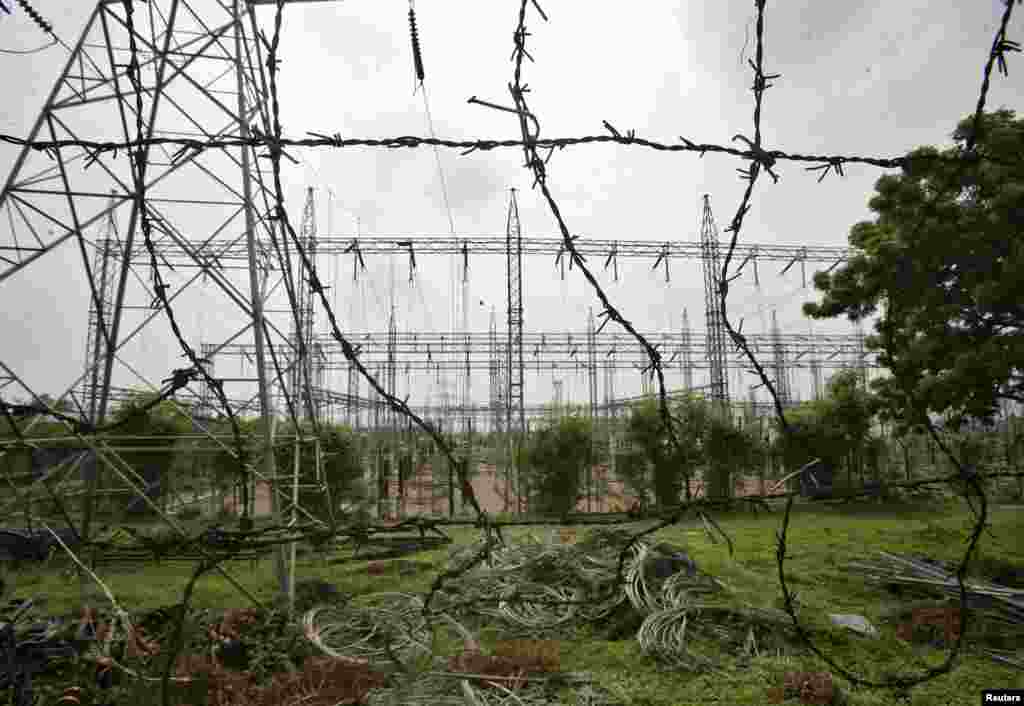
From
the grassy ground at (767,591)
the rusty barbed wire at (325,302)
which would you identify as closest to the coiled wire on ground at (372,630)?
the grassy ground at (767,591)

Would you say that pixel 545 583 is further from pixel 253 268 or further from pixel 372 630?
pixel 253 268

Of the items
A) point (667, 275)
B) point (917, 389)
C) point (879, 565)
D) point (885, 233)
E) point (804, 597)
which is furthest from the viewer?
point (667, 275)

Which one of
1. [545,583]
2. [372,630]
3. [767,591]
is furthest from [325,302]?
[767,591]

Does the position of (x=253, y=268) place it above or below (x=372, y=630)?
above

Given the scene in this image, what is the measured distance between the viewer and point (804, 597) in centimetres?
623

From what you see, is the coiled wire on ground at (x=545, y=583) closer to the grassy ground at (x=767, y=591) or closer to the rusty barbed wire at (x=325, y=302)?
the grassy ground at (x=767, y=591)

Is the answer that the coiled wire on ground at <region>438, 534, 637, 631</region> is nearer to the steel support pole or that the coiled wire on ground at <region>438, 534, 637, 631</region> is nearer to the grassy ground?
the grassy ground

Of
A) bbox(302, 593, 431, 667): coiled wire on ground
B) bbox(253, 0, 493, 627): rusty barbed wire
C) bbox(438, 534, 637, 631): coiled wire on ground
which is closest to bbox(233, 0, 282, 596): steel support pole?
bbox(302, 593, 431, 667): coiled wire on ground

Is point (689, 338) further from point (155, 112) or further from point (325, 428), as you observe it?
point (155, 112)

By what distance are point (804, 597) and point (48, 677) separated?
7.02 m

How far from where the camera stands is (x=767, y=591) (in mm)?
6379

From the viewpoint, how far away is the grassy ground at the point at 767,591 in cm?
426

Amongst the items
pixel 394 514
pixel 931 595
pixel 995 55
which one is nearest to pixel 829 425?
pixel 931 595

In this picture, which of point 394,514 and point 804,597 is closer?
point 804,597
